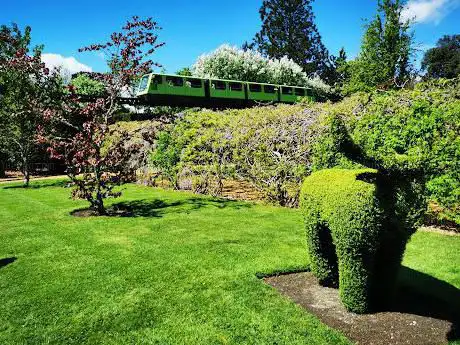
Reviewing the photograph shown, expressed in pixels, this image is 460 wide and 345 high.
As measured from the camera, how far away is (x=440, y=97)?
730cm

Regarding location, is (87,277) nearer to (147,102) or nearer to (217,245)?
(217,245)

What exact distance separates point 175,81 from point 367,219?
29517 mm

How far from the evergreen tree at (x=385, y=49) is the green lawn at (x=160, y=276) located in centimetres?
2135

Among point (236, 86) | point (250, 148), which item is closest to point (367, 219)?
point (250, 148)

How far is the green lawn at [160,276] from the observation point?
4074 millimetres

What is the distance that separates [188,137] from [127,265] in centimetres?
846

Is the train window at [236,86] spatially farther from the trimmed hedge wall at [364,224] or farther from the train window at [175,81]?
the trimmed hedge wall at [364,224]

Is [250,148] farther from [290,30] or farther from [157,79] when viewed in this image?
[290,30]

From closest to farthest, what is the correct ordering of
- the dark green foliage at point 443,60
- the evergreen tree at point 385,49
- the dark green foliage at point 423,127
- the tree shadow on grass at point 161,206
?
the dark green foliage at point 423,127, the tree shadow on grass at point 161,206, the evergreen tree at point 385,49, the dark green foliage at point 443,60

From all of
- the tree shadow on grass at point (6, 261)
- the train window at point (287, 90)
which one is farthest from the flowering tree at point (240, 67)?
the tree shadow on grass at point (6, 261)

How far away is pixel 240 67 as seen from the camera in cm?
4694

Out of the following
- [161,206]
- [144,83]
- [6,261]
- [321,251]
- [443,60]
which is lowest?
[6,261]

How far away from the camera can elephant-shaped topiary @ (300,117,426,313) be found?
3.70 meters

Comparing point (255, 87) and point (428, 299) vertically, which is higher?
point (255, 87)
